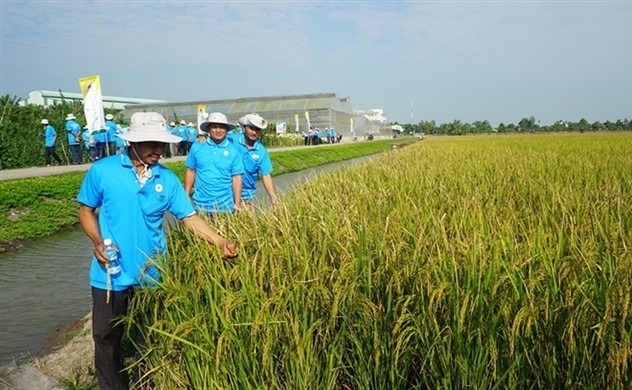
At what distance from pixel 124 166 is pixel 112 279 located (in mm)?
605

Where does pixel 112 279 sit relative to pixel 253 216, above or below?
below

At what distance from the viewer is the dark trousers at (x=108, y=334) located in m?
2.85

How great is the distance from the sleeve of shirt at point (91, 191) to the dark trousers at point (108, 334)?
0.48 m

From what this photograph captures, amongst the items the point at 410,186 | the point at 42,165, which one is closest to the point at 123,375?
the point at 410,186

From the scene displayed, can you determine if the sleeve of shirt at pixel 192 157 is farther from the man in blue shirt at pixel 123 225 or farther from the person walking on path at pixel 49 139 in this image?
the person walking on path at pixel 49 139

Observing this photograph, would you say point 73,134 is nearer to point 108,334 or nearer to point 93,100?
point 93,100

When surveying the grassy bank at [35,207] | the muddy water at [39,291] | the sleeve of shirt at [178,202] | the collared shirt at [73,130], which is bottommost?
the muddy water at [39,291]

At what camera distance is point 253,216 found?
11.1 ft

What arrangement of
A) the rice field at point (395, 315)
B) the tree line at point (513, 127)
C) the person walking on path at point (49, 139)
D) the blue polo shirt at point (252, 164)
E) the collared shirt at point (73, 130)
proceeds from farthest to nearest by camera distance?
the tree line at point (513, 127) → the collared shirt at point (73, 130) → the person walking on path at point (49, 139) → the blue polo shirt at point (252, 164) → the rice field at point (395, 315)

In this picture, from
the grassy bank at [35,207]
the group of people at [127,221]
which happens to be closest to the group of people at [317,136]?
the grassy bank at [35,207]

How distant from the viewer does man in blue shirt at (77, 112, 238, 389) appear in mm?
2826

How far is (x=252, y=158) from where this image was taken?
518cm

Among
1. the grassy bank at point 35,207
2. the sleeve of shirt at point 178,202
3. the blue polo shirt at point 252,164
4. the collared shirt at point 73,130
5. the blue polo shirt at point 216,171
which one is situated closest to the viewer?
the sleeve of shirt at point 178,202

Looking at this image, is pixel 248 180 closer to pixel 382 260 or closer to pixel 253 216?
pixel 253 216
